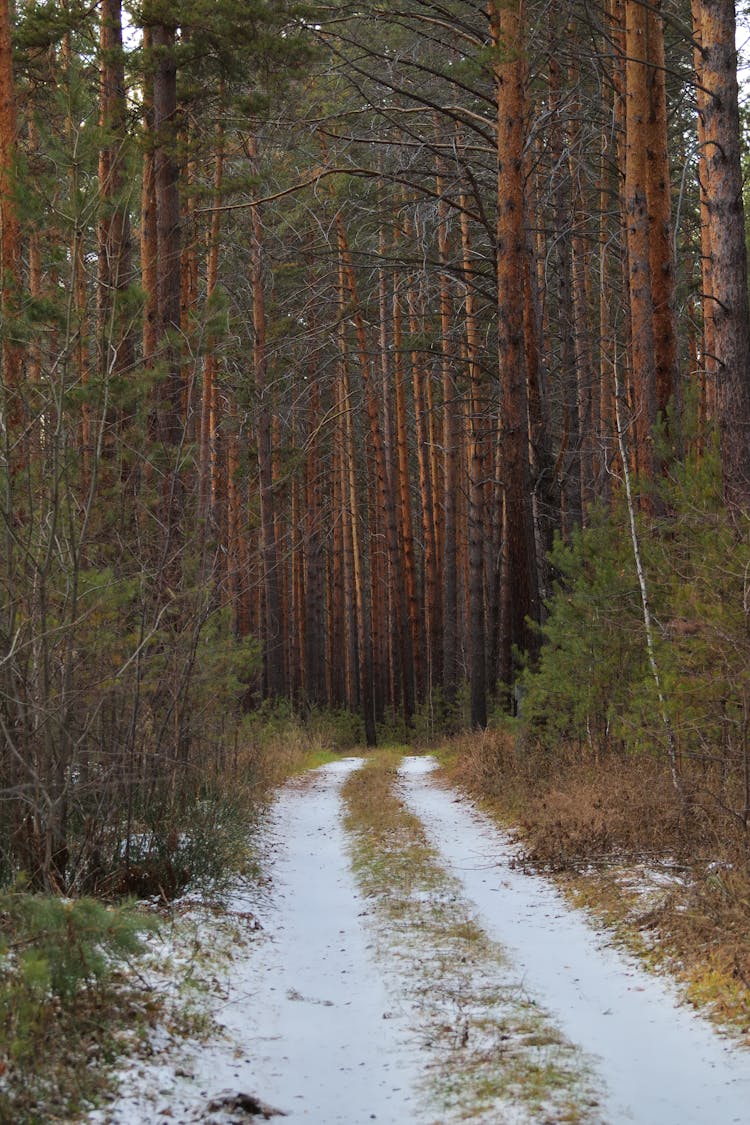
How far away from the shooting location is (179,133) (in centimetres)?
1341

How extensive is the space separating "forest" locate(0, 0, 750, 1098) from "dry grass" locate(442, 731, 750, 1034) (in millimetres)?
160

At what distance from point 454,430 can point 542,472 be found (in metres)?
9.51

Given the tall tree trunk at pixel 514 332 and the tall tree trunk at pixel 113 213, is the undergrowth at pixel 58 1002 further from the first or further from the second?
the tall tree trunk at pixel 514 332

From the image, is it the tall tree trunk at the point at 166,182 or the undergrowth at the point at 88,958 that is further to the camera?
the tall tree trunk at the point at 166,182

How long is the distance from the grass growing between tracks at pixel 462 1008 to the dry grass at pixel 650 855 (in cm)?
84

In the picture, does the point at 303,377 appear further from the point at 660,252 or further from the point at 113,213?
the point at 113,213

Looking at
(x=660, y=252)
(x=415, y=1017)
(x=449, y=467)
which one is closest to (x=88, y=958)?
(x=415, y=1017)

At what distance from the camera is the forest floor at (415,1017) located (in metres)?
3.84

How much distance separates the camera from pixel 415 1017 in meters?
4.85

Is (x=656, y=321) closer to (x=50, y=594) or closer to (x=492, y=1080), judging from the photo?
(x=50, y=594)

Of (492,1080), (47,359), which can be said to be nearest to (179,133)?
(47,359)

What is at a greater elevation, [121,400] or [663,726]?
[121,400]

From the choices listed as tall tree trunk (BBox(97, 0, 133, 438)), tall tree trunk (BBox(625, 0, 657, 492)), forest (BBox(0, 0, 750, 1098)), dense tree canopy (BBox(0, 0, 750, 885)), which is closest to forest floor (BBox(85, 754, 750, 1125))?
forest (BBox(0, 0, 750, 1098))

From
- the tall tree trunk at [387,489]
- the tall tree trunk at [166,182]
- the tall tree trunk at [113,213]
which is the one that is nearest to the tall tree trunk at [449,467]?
the tall tree trunk at [387,489]
